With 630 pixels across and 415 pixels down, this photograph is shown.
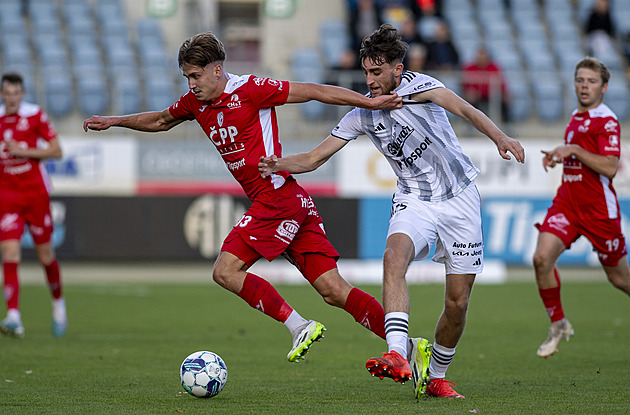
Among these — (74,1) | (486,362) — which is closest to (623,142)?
(486,362)

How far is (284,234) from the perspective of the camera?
6.50 meters

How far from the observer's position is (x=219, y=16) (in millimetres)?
24359

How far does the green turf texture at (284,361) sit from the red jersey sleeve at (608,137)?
70.5 inches

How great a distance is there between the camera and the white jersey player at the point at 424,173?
19.6 feet

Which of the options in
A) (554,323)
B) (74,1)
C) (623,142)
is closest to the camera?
(554,323)

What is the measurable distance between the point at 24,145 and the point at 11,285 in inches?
60.7

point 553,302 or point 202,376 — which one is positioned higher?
point 202,376

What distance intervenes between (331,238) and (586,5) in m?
10.5

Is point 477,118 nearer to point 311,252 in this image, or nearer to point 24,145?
point 311,252

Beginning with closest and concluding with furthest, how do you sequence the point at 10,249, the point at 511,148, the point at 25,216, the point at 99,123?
the point at 511,148
the point at 99,123
the point at 10,249
the point at 25,216

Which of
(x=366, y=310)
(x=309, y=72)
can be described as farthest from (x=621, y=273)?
(x=309, y=72)

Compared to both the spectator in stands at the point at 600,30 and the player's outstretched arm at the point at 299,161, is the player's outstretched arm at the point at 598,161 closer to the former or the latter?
the player's outstretched arm at the point at 299,161

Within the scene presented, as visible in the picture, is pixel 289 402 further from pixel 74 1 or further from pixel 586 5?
pixel 586 5

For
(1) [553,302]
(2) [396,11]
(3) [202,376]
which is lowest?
(1) [553,302]
